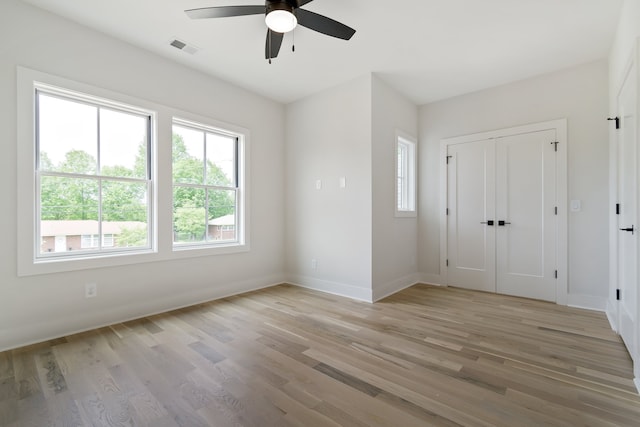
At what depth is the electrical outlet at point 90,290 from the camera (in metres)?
2.78

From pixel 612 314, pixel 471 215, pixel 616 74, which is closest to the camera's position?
pixel 616 74

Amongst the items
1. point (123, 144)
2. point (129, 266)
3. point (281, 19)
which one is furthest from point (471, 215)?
point (123, 144)

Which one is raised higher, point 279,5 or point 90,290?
point 279,5

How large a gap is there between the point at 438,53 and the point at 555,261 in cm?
293

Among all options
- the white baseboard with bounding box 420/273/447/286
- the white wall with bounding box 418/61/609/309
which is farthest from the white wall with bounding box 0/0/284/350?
the white wall with bounding box 418/61/609/309

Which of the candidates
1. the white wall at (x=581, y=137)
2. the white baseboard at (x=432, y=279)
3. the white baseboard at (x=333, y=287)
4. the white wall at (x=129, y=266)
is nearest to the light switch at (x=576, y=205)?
the white wall at (x=581, y=137)

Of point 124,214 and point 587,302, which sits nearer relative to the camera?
point 124,214

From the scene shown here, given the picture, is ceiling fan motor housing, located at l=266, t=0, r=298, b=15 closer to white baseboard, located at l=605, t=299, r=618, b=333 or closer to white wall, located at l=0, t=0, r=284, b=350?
white wall, located at l=0, t=0, r=284, b=350

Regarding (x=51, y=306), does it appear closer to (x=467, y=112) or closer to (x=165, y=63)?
(x=165, y=63)

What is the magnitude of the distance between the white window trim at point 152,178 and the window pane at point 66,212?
11 cm

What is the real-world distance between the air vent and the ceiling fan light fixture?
1.45 metres

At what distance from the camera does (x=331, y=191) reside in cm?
416

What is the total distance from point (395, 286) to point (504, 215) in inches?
71.1

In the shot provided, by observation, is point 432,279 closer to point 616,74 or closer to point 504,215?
point 504,215
